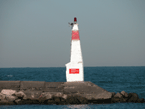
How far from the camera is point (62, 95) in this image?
14.6m

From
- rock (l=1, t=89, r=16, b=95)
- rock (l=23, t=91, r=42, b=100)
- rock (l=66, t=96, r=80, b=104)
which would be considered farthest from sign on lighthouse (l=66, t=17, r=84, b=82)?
rock (l=1, t=89, r=16, b=95)

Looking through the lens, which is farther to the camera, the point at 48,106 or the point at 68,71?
the point at 68,71

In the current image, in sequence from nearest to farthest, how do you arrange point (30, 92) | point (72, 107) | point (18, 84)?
point (72, 107)
point (30, 92)
point (18, 84)

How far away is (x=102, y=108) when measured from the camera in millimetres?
14000

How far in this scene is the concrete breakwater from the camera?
47.8 ft

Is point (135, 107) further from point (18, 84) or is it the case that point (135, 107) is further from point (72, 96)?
point (18, 84)

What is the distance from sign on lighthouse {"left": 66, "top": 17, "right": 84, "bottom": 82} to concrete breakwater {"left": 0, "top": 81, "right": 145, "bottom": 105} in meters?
0.62

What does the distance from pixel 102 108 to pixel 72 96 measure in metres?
1.69

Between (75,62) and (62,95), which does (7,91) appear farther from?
(75,62)

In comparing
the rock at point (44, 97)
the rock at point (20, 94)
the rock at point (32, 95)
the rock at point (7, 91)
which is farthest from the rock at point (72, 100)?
the rock at point (7, 91)

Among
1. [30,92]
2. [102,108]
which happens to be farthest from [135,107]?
[30,92]

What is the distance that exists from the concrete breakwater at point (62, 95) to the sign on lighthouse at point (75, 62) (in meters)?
0.62

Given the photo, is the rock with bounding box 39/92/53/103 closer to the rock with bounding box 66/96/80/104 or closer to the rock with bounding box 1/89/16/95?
the rock with bounding box 66/96/80/104

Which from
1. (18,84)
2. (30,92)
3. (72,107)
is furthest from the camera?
(18,84)
